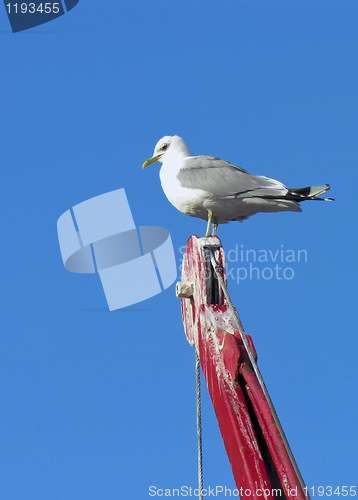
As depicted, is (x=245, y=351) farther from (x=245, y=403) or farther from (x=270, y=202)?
(x=270, y=202)

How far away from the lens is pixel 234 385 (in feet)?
25.6

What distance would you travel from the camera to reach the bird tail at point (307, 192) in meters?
11.1

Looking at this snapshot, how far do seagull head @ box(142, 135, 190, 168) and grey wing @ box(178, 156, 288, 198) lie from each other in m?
0.73

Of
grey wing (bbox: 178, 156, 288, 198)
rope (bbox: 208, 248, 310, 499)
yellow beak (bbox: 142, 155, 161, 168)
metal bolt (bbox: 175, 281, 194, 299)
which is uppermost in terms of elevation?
yellow beak (bbox: 142, 155, 161, 168)

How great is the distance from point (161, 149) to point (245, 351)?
5935 mm

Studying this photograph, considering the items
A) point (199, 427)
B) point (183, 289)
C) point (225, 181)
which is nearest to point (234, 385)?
point (199, 427)

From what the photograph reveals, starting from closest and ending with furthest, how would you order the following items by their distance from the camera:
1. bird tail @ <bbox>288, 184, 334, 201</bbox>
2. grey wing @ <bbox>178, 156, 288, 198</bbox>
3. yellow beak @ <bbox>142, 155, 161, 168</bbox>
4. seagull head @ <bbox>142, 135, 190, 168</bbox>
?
bird tail @ <bbox>288, 184, 334, 201</bbox>
grey wing @ <bbox>178, 156, 288, 198</bbox>
seagull head @ <bbox>142, 135, 190, 168</bbox>
yellow beak @ <bbox>142, 155, 161, 168</bbox>

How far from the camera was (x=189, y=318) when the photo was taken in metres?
9.47

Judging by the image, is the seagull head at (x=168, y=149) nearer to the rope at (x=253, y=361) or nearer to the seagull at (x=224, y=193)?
the seagull at (x=224, y=193)

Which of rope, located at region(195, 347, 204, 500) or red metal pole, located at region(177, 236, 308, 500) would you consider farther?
rope, located at region(195, 347, 204, 500)

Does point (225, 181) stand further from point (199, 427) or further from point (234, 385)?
point (234, 385)

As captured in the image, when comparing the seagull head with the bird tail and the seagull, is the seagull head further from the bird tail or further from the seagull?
the bird tail

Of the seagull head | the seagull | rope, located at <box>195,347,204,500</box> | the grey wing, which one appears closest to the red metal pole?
rope, located at <box>195,347,204,500</box>

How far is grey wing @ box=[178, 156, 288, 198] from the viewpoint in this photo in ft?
38.8
